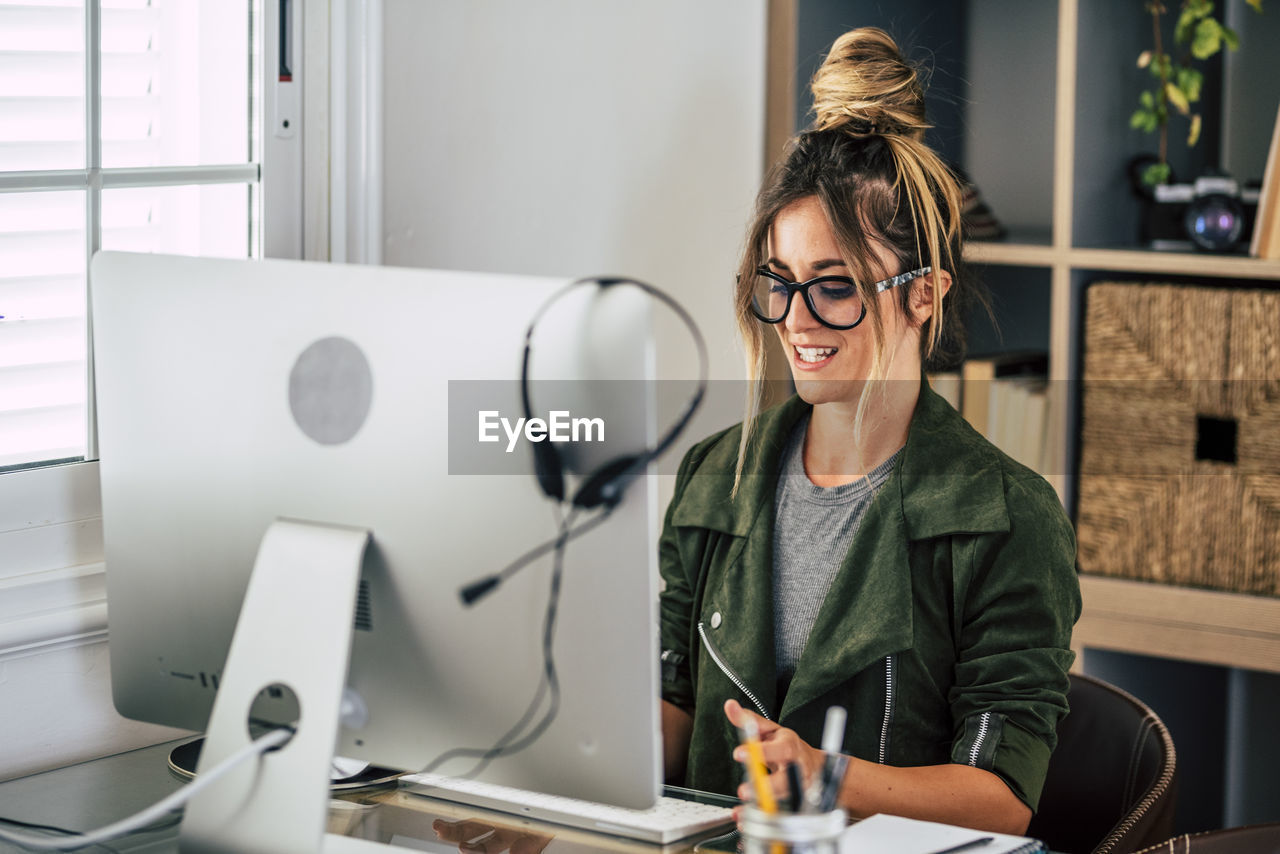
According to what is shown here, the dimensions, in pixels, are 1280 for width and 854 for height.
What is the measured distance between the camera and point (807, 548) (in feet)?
4.95

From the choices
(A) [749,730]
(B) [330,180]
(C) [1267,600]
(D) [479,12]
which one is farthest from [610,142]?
(A) [749,730]

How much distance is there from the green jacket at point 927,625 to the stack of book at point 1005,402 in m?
0.94

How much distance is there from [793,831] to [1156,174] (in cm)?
190

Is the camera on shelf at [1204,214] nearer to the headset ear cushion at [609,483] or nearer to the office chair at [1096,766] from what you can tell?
the office chair at [1096,766]

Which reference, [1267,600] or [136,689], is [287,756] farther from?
[1267,600]

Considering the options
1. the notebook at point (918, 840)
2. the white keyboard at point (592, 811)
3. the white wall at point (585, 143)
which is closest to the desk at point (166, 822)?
the white keyboard at point (592, 811)

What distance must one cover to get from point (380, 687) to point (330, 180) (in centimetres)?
96

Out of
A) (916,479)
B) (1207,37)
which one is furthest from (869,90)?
(1207,37)

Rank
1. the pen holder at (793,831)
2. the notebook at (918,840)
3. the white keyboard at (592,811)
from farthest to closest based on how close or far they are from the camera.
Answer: the white keyboard at (592,811) < the notebook at (918,840) < the pen holder at (793,831)

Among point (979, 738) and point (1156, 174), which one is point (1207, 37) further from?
point (979, 738)

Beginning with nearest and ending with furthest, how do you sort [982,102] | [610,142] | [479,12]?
[479,12]
[610,142]
[982,102]

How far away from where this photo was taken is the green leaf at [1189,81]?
7.62 ft

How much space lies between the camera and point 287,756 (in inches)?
38.9

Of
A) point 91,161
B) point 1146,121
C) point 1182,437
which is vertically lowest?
point 1182,437
